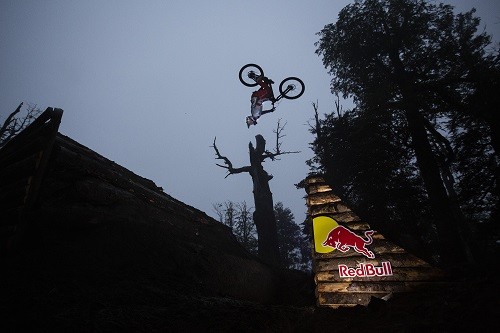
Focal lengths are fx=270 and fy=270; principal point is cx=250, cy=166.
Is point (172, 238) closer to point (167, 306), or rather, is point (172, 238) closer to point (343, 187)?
point (167, 306)

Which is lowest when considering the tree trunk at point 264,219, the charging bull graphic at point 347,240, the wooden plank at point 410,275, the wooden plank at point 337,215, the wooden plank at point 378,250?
the wooden plank at point 410,275

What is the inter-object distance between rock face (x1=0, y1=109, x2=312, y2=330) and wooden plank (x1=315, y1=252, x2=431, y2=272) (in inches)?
93.2

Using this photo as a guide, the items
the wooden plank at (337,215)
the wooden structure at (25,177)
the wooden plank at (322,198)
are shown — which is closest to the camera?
the wooden structure at (25,177)

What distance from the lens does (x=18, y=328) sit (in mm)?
2633

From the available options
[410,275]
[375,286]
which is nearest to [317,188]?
[375,286]

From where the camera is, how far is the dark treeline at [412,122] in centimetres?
1261

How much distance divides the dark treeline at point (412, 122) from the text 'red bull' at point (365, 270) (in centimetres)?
782

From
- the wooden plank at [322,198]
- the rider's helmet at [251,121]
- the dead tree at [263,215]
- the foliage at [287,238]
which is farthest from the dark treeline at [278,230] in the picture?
the wooden plank at [322,198]

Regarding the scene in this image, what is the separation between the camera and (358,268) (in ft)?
17.0

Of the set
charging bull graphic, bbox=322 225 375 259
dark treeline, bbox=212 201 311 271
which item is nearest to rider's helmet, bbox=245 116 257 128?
charging bull graphic, bbox=322 225 375 259

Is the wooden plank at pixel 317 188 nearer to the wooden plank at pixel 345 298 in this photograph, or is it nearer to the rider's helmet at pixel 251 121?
the wooden plank at pixel 345 298

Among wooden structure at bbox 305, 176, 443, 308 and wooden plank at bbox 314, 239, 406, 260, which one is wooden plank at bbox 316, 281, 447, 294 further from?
wooden plank at bbox 314, 239, 406, 260

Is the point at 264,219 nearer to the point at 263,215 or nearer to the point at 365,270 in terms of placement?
the point at 263,215

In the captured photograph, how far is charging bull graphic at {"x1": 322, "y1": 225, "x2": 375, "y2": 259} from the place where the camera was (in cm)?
527
